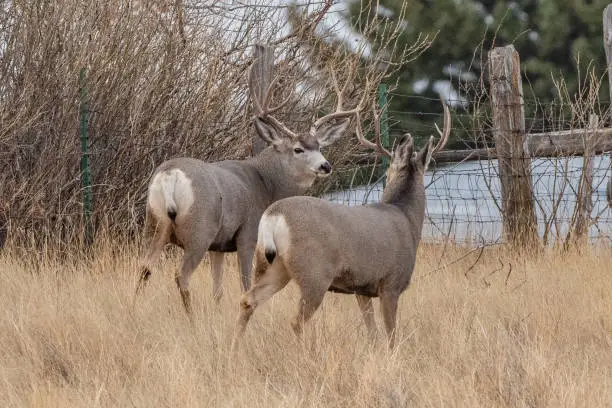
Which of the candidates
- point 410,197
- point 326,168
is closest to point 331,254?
point 410,197

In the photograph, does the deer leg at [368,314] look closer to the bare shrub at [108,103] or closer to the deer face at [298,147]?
the deer face at [298,147]

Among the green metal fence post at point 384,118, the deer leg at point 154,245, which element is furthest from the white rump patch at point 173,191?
the green metal fence post at point 384,118

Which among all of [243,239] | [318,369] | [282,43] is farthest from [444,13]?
[318,369]

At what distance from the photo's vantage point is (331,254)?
5551 millimetres

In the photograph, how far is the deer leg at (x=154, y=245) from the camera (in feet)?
22.5

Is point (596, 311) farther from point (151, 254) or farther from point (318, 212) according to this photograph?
point (151, 254)

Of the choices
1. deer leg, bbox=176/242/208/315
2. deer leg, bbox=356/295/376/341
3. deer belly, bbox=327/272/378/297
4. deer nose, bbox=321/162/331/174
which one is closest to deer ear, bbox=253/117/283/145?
deer nose, bbox=321/162/331/174

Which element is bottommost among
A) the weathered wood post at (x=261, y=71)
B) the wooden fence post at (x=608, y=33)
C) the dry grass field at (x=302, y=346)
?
the dry grass field at (x=302, y=346)

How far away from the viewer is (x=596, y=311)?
6531 millimetres

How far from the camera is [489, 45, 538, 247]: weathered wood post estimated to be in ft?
31.4

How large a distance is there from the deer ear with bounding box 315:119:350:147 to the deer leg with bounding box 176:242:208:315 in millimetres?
1804

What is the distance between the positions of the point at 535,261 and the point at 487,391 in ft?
15.1

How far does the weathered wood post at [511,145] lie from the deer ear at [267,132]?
94.4 inches

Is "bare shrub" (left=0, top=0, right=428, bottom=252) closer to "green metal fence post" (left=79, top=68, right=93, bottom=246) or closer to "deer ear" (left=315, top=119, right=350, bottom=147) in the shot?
"green metal fence post" (left=79, top=68, right=93, bottom=246)
